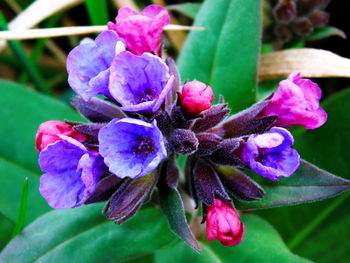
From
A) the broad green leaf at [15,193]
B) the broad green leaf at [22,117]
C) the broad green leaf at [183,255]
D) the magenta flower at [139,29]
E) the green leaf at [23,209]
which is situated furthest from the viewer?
the broad green leaf at [22,117]

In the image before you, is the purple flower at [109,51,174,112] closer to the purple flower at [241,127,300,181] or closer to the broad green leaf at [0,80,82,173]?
the purple flower at [241,127,300,181]

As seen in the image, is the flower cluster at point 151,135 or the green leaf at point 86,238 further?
the green leaf at point 86,238

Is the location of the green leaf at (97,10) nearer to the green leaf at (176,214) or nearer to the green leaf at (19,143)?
the green leaf at (19,143)


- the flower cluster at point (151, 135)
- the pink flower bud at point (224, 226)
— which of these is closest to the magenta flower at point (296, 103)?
the flower cluster at point (151, 135)

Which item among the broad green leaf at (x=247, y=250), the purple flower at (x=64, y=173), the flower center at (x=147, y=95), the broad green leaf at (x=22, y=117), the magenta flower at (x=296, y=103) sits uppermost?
the flower center at (x=147, y=95)

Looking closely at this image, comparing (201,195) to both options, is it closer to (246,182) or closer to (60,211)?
(246,182)

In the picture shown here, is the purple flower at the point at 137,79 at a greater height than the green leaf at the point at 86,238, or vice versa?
the purple flower at the point at 137,79

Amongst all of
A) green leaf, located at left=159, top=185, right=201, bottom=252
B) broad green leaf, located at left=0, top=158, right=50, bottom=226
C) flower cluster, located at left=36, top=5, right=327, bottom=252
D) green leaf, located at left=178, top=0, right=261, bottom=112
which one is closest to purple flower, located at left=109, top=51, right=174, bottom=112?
flower cluster, located at left=36, top=5, right=327, bottom=252

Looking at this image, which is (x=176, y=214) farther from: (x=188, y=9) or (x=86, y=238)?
(x=188, y=9)

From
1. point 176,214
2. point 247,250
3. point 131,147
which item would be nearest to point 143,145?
point 131,147

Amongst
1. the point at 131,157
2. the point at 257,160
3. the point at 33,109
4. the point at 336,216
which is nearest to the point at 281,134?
the point at 257,160
